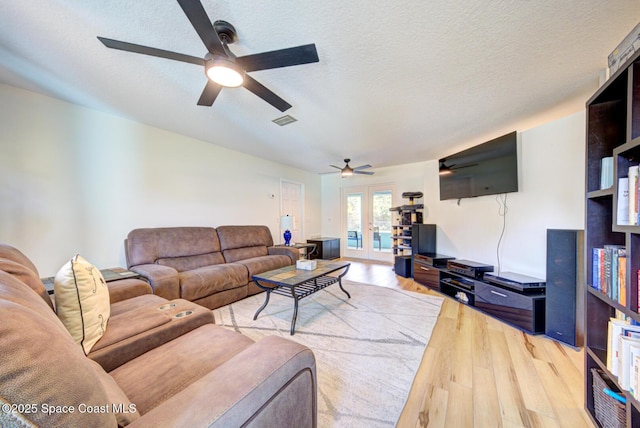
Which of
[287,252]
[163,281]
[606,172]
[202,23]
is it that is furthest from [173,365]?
[287,252]

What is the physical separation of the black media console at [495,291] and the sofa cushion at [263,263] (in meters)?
2.36

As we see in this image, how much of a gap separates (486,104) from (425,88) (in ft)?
2.74

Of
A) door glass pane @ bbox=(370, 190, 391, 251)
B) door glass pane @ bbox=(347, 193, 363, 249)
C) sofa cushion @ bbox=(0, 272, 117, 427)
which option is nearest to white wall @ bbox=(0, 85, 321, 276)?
sofa cushion @ bbox=(0, 272, 117, 427)

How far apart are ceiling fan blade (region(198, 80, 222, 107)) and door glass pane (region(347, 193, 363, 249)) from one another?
4.60 m

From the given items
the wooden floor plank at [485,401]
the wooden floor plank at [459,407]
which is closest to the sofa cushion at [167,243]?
the wooden floor plank at [459,407]

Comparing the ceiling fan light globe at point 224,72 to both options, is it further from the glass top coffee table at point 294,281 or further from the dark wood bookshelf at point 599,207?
the dark wood bookshelf at point 599,207

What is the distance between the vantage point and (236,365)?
80 cm

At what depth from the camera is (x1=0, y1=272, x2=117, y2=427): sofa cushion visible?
41cm

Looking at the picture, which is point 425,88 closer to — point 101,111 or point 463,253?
point 463,253

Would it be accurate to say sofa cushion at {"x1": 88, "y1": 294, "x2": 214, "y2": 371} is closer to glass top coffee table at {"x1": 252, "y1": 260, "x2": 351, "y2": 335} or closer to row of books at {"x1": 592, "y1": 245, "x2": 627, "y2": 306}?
glass top coffee table at {"x1": 252, "y1": 260, "x2": 351, "y2": 335}

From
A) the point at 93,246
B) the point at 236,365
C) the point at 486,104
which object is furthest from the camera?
the point at 93,246

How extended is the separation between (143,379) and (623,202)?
233 centimetres

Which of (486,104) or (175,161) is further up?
(486,104)

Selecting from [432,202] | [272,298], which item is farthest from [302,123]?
[432,202]
